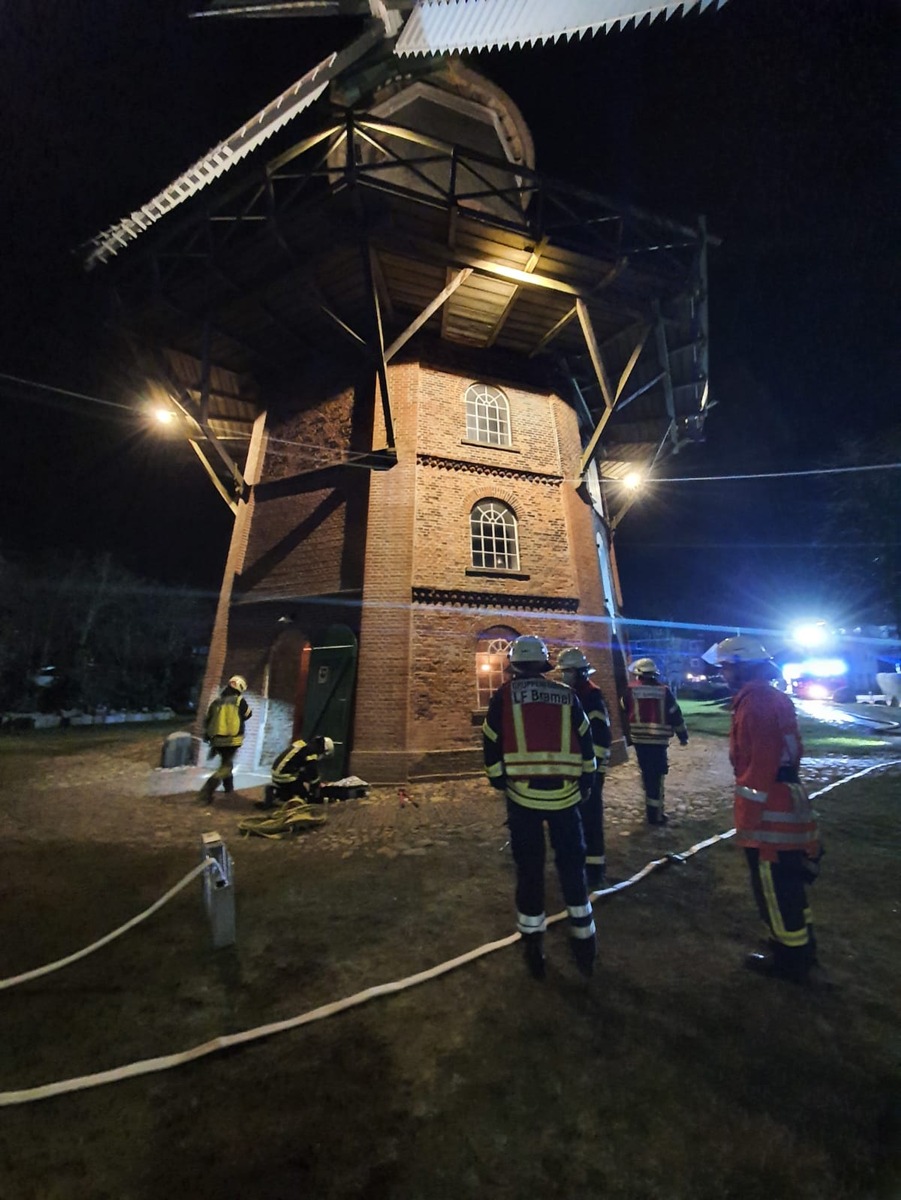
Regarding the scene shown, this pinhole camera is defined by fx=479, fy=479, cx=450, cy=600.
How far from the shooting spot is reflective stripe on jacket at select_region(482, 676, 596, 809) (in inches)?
140

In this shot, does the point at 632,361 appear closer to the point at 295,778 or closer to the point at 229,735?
the point at 295,778

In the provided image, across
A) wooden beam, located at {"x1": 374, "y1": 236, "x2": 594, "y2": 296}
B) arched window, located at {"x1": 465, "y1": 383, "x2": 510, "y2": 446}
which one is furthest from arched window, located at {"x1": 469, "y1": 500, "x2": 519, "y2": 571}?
wooden beam, located at {"x1": 374, "y1": 236, "x2": 594, "y2": 296}

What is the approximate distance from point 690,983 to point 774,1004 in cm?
46

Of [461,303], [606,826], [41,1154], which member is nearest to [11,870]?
[41,1154]

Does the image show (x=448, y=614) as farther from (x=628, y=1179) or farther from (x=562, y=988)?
(x=628, y=1179)

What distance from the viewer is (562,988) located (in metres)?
3.11

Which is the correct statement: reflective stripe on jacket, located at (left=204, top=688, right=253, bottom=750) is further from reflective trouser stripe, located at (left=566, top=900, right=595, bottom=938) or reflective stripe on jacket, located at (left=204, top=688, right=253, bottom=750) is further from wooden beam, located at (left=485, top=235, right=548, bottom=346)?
wooden beam, located at (left=485, top=235, right=548, bottom=346)

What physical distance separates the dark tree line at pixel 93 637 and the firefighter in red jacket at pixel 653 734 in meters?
26.5

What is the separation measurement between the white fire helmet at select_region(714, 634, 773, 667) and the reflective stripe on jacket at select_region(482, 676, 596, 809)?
1280 millimetres

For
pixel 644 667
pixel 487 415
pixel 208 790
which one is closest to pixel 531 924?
pixel 644 667

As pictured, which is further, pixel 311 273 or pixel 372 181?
pixel 311 273

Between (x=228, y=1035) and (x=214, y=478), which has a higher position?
(x=214, y=478)

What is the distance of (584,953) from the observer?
11.0 feet

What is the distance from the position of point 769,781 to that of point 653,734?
3.22m
